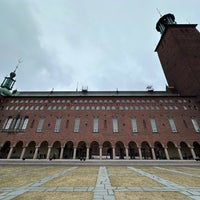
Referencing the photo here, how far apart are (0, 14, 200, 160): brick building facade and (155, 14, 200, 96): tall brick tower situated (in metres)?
0.93

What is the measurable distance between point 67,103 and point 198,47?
38200 millimetres

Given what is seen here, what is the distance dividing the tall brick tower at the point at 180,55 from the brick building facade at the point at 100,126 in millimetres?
925

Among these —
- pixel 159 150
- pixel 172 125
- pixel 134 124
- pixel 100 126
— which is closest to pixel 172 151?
pixel 159 150

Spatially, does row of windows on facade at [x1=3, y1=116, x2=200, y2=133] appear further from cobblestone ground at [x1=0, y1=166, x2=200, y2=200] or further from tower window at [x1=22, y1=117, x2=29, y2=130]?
cobblestone ground at [x1=0, y1=166, x2=200, y2=200]

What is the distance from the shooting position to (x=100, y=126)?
27.1 metres

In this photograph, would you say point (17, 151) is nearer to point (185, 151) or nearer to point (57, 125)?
point (57, 125)

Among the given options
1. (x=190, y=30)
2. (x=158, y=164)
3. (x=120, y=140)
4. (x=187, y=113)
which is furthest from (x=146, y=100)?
(x=190, y=30)

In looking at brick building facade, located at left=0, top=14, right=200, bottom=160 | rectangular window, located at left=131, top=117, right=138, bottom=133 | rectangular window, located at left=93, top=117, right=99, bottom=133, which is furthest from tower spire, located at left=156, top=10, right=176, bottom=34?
rectangular window, located at left=93, top=117, right=99, bottom=133

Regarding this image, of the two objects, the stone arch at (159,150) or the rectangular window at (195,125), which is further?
the stone arch at (159,150)

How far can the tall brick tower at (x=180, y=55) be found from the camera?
102 ft

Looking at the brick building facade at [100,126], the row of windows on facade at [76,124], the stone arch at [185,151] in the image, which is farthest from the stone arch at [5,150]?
the stone arch at [185,151]

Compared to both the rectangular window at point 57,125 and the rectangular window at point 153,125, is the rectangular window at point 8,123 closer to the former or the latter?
the rectangular window at point 57,125

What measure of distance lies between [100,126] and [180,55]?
93.9ft

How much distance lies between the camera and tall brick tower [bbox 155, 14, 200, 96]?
3112cm
